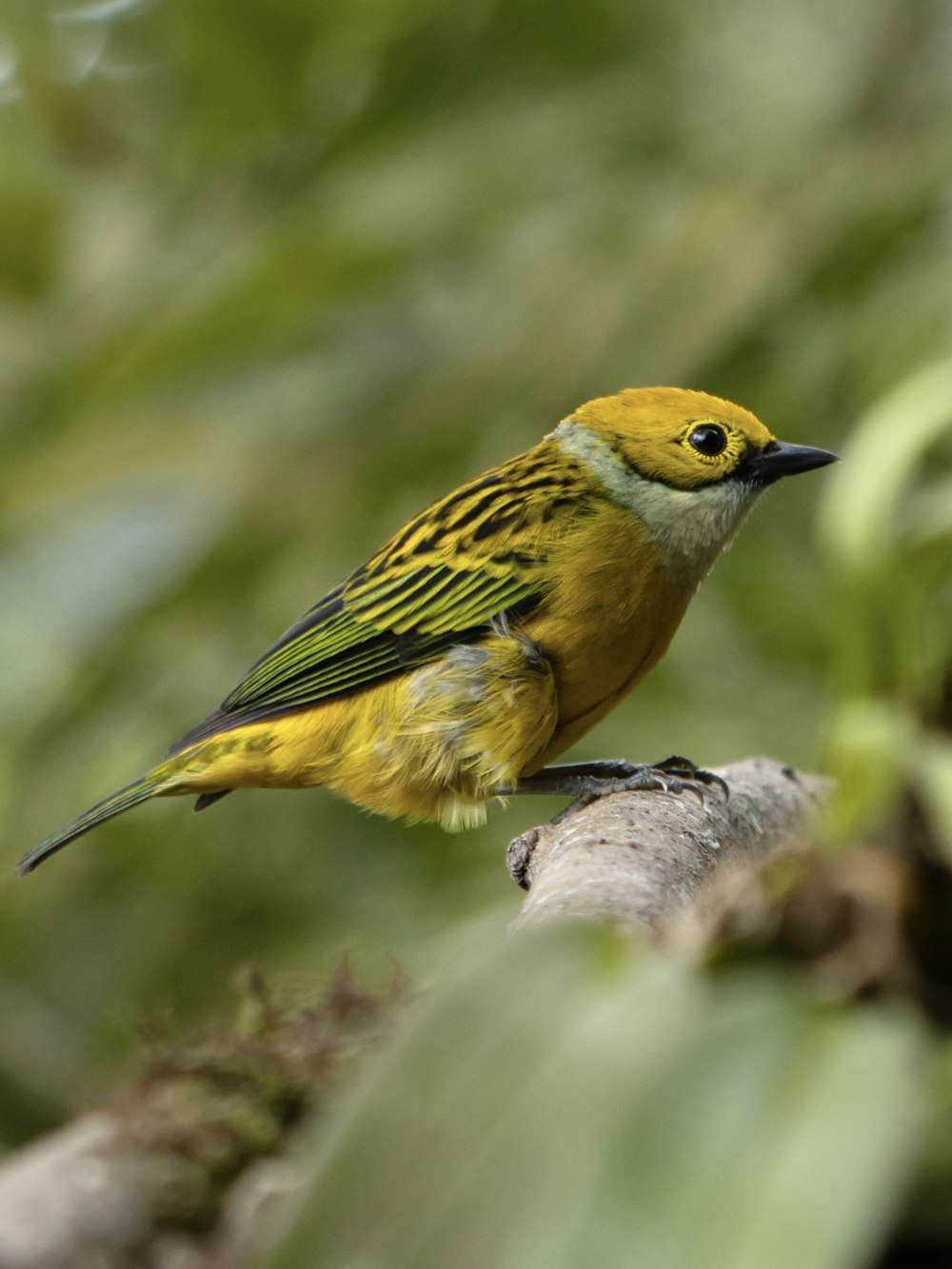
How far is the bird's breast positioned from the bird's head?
106 mm

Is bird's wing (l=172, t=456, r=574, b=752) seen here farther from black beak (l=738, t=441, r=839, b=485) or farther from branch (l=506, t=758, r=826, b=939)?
branch (l=506, t=758, r=826, b=939)

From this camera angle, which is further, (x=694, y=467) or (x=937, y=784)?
(x=694, y=467)

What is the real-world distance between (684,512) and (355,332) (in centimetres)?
260

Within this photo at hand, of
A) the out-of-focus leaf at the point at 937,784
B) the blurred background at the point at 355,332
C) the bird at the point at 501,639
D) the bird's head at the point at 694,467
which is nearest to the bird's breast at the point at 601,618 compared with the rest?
the bird at the point at 501,639

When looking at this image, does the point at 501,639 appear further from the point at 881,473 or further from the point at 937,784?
the point at 937,784

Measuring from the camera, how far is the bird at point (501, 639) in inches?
152

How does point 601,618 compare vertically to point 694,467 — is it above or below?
below

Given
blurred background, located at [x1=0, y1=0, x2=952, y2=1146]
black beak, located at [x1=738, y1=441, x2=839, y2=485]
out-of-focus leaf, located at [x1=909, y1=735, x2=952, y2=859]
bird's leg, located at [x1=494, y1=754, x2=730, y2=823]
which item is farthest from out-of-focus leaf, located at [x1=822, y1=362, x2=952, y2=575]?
blurred background, located at [x1=0, y1=0, x2=952, y2=1146]

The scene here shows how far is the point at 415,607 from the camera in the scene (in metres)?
4.14

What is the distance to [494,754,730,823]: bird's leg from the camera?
10.7ft

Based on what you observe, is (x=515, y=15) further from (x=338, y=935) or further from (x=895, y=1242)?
(x=895, y=1242)

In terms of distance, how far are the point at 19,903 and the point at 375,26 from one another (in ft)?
11.1

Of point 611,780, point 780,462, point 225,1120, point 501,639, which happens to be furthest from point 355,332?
point 225,1120

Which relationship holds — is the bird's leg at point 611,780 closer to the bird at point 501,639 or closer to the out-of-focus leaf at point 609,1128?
the bird at point 501,639
